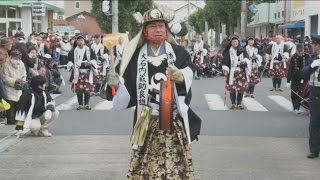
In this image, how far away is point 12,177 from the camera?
7.11 meters

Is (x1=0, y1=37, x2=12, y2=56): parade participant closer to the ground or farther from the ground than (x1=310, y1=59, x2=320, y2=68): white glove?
farther from the ground

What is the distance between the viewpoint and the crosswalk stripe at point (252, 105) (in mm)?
14087

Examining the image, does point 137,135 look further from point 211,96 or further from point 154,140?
point 211,96

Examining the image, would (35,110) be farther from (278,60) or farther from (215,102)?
(278,60)

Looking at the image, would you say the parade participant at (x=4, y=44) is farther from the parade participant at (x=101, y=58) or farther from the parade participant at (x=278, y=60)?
the parade participant at (x=278, y=60)

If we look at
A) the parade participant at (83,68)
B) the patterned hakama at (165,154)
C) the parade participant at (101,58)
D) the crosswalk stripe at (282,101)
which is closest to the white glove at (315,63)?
the patterned hakama at (165,154)

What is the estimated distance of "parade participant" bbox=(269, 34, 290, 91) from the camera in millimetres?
18125

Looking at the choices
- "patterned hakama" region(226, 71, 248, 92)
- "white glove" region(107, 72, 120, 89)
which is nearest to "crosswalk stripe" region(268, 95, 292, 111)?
"patterned hakama" region(226, 71, 248, 92)

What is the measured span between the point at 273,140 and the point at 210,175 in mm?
2800

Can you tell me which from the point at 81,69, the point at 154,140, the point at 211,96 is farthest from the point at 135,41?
the point at 211,96

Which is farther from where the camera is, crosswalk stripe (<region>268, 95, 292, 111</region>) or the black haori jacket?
crosswalk stripe (<region>268, 95, 292, 111</region>)

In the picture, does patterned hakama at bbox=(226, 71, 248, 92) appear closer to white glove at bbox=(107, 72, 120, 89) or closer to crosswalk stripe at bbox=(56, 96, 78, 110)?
crosswalk stripe at bbox=(56, 96, 78, 110)

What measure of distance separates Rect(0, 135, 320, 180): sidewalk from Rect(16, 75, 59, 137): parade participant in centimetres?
24

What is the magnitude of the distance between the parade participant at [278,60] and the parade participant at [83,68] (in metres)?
6.73
